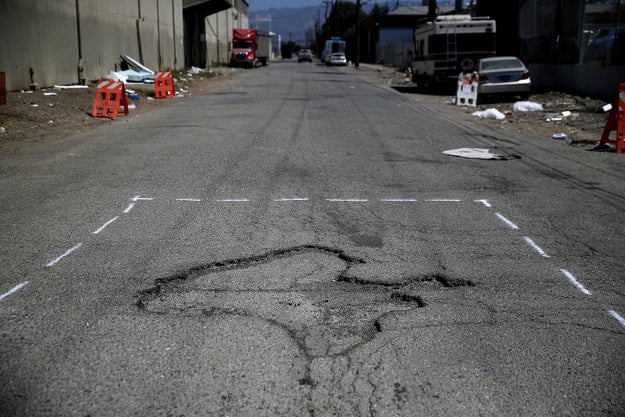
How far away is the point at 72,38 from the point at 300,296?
2260cm

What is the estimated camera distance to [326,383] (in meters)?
3.70

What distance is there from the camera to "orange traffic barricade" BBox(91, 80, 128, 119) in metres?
18.0

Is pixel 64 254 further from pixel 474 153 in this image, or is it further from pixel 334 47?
pixel 334 47

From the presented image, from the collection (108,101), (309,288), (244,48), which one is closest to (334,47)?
(244,48)

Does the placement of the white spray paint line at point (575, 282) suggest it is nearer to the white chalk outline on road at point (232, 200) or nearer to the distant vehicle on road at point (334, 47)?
the white chalk outline on road at point (232, 200)

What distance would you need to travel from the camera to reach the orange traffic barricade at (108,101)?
17986 mm

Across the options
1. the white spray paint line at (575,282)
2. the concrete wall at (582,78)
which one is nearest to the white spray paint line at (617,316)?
the white spray paint line at (575,282)

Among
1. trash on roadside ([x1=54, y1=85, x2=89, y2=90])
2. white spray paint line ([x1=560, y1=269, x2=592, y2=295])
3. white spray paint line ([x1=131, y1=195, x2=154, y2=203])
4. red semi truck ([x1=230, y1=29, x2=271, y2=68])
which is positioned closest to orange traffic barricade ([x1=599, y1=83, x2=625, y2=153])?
white spray paint line ([x1=560, y1=269, x2=592, y2=295])

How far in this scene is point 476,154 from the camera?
38.9 ft

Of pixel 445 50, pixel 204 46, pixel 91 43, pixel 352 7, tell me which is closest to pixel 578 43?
pixel 445 50

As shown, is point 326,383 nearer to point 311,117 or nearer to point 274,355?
point 274,355

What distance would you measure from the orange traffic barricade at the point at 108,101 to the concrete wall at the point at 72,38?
3244mm

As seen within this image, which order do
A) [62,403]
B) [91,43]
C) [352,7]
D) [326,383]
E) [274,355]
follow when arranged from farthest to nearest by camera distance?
1. [352,7]
2. [91,43]
3. [274,355]
4. [326,383]
5. [62,403]

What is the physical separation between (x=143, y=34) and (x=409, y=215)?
1215 inches
